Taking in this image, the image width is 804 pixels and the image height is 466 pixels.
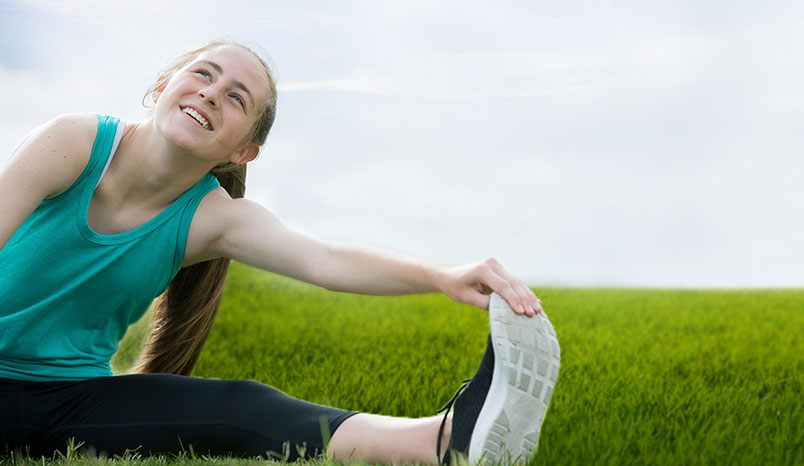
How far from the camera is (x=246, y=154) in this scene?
273cm

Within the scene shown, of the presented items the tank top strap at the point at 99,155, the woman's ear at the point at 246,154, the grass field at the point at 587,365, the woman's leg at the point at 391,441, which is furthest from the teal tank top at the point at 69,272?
the woman's leg at the point at 391,441

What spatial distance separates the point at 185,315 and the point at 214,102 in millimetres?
1012

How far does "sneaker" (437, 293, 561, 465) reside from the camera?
1.93 metres

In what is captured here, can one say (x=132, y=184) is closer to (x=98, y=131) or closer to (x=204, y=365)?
(x=98, y=131)

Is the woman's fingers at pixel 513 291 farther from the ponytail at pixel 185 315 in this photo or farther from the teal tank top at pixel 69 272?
the ponytail at pixel 185 315

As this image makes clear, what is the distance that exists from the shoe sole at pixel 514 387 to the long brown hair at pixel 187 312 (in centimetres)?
137

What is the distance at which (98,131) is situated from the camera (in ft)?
8.25

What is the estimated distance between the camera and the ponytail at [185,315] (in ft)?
9.77

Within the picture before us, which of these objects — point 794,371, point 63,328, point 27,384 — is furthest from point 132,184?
point 794,371

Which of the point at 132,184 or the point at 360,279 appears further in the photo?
the point at 132,184

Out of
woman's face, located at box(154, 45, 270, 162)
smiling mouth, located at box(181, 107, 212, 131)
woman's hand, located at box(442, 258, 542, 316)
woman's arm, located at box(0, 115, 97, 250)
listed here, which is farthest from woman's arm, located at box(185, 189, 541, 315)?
woman's arm, located at box(0, 115, 97, 250)

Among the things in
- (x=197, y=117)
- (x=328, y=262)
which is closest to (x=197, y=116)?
(x=197, y=117)

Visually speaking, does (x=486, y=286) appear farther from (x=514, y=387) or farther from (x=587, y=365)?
(x=587, y=365)

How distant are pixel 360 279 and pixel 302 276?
0.77 ft
